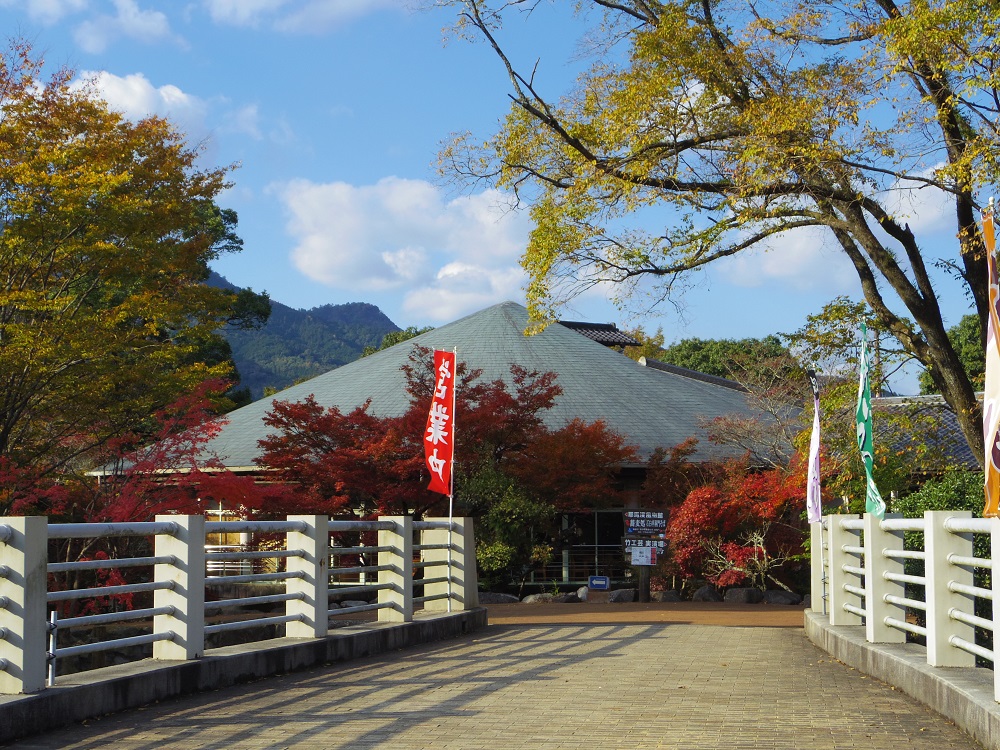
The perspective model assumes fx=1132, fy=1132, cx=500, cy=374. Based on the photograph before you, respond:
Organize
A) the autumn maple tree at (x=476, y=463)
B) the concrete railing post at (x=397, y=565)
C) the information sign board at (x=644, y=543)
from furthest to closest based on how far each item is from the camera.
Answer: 1. the autumn maple tree at (x=476, y=463)
2. the information sign board at (x=644, y=543)
3. the concrete railing post at (x=397, y=565)

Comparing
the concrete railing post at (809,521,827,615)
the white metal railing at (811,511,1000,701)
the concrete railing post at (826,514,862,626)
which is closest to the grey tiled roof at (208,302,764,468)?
the concrete railing post at (809,521,827,615)

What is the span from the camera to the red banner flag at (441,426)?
1692 cm

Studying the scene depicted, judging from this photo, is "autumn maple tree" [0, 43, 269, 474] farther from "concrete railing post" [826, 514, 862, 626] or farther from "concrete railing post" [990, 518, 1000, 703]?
"concrete railing post" [990, 518, 1000, 703]

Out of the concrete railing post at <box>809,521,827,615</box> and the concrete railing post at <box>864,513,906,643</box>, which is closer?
the concrete railing post at <box>864,513,906,643</box>

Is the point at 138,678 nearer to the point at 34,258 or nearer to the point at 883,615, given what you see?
the point at 883,615

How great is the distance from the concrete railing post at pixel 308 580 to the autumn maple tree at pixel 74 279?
8575 mm

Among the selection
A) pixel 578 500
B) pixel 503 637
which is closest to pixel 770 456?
pixel 578 500

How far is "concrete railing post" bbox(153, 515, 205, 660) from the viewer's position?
29.7 feet

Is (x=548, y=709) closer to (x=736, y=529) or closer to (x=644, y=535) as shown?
(x=644, y=535)

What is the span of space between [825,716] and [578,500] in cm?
1651

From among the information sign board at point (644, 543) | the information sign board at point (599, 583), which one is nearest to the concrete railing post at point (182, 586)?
the information sign board at point (644, 543)

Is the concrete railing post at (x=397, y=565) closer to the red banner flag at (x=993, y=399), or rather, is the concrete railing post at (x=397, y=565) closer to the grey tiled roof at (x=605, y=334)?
the red banner flag at (x=993, y=399)

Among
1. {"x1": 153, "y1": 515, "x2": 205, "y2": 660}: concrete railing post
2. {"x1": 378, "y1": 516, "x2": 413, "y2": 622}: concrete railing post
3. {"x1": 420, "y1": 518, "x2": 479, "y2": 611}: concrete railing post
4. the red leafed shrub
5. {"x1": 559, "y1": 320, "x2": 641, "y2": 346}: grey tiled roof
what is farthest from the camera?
{"x1": 559, "y1": 320, "x2": 641, "y2": 346}: grey tiled roof

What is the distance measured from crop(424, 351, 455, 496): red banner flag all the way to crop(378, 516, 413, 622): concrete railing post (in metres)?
3.69
